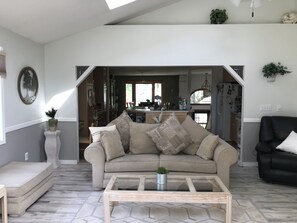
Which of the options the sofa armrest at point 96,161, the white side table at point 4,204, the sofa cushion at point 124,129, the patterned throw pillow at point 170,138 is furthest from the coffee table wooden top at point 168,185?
the sofa cushion at point 124,129

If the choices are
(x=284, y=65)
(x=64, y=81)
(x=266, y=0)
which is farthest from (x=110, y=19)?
(x=284, y=65)

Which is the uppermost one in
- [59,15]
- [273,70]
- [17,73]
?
[59,15]

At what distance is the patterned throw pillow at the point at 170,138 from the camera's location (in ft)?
14.1

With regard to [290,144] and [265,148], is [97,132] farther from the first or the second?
[290,144]

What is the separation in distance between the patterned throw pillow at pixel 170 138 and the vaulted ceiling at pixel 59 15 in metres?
2.16

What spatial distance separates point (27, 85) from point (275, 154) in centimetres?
427

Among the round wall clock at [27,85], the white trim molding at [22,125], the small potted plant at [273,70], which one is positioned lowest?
the white trim molding at [22,125]

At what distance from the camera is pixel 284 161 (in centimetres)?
421

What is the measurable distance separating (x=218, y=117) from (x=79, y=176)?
5010 millimetres

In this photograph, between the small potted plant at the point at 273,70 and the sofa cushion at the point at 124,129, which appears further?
the small potted plant at the point at 273,70

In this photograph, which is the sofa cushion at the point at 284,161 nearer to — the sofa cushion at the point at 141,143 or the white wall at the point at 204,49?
the white wall at the point at 204,49

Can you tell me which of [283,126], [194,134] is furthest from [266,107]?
[194,134]

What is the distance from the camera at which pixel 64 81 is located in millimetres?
5508

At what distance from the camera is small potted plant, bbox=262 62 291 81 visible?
16.9 feet
